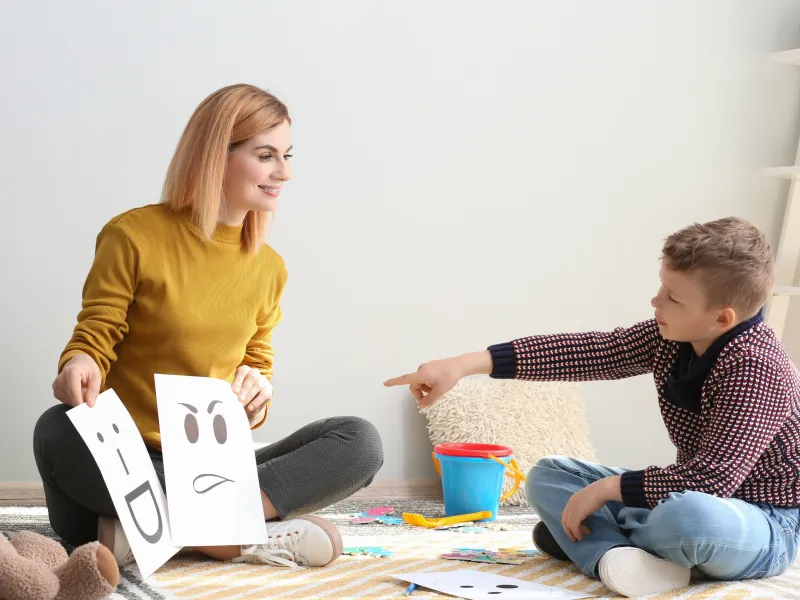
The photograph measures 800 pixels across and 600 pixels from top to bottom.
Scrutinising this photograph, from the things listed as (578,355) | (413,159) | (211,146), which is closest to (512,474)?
(578,355)

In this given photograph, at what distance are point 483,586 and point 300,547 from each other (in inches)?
9.8

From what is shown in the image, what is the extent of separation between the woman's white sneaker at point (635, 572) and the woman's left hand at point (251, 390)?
0.52 m

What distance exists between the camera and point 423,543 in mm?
1418

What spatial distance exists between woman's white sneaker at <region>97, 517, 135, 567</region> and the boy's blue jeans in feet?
1.79

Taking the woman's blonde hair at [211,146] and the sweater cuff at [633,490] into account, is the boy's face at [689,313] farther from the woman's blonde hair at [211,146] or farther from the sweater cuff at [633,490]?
the woman's blonde hair at [211,146]

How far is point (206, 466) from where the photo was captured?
46.3 inches

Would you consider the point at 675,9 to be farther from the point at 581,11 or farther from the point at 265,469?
the point at 265,469

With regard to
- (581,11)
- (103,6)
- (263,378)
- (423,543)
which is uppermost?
(581,11)

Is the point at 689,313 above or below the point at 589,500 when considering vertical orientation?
above

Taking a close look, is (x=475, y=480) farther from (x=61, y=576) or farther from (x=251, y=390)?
(x=61, y=576)

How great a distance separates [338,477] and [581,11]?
4.30 ft

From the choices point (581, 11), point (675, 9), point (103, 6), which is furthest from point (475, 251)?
point (103, 6)

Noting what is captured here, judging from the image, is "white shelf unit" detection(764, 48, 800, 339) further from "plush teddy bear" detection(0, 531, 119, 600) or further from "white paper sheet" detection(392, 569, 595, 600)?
"plush teddy bear" detection(0, 531, 119, 600)

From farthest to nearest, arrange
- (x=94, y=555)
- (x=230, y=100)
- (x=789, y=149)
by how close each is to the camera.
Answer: (x=789, y=149) → (x=230, y=100) → (x=94, y=555)
